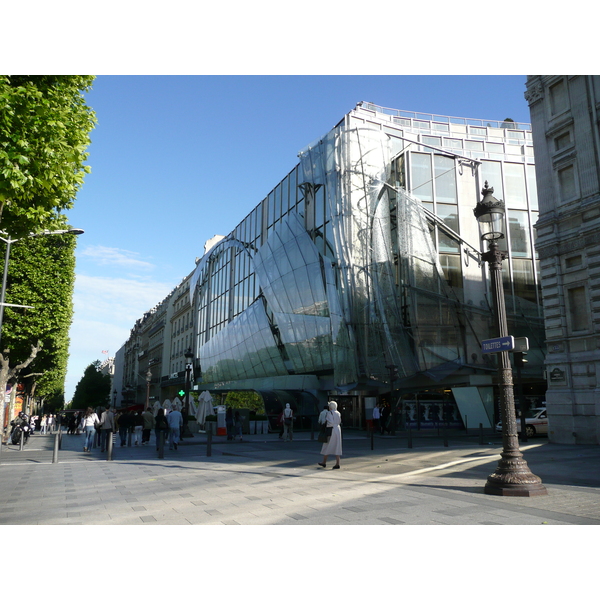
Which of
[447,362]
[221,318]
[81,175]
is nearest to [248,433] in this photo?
[447,362]

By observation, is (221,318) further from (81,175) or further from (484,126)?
(81,175)

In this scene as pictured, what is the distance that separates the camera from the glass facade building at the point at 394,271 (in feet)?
107

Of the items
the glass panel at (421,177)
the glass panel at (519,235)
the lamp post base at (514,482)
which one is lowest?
the lamp post base at (514,482)

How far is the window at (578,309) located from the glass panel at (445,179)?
58.2 feet

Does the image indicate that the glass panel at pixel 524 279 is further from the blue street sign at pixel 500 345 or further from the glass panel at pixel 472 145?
the blue street sign at pixel 500 345

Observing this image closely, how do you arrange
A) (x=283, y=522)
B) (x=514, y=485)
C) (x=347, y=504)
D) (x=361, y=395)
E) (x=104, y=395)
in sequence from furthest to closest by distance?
(x=104, y=395) < (x=361, y=395) < (x=514, y=485) < (x=347, y=504) < (x=283, y=522)

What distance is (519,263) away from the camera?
38125 millimetres

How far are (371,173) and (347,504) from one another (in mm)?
29088

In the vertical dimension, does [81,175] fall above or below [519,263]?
below

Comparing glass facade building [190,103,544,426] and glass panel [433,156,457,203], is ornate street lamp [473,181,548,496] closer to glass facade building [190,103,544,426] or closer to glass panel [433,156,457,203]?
glass facade building [190,103,544,426]

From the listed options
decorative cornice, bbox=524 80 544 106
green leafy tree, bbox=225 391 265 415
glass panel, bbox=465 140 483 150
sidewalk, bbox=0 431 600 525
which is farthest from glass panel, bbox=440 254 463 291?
sidewalk, bbox=0 431 600 525

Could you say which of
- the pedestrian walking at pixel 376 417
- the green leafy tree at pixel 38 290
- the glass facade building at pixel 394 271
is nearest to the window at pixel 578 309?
the glass facade building at pixel 394 271

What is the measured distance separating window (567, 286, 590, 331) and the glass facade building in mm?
9850

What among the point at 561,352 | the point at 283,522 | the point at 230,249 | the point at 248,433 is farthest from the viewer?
the point at 230,249
